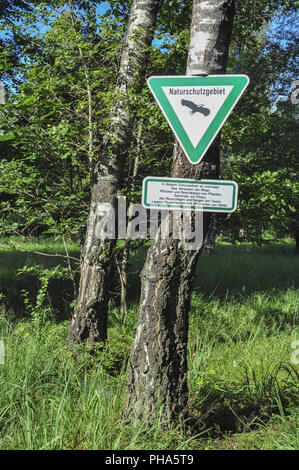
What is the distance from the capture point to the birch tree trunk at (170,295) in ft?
8.77

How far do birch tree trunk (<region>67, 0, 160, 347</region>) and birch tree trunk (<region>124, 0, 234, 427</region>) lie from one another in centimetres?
156

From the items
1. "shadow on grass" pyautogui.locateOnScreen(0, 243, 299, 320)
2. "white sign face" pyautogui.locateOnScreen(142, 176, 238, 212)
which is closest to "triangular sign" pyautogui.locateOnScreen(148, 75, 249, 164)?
"white sign face" pyautogui.locateOnScreen(142, 176, 238, 212)

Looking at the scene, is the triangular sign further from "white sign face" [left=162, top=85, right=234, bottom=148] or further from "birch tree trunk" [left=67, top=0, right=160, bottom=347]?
"birch tree trunk" [left=67, top=0, right=160, bottom=347]

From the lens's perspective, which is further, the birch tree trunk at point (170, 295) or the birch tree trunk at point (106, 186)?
the birch tree trunk at point (106, 186)

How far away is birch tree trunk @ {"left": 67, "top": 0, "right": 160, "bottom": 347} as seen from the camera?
4.25 meters

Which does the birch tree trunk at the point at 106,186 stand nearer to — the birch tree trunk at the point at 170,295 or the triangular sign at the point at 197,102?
the birch tree trunk at the point at 170,295

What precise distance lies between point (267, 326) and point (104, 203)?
295 centimetres

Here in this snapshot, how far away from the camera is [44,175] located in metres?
5.22

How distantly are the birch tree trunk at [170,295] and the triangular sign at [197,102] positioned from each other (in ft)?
0.86

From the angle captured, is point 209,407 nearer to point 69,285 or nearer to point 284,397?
point 284,397

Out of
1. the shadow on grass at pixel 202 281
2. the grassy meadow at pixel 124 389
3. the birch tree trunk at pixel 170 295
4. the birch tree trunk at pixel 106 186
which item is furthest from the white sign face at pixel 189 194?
the shadow on grass at pixel 202 281

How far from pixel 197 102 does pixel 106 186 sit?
2.15m

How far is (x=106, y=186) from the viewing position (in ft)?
14.4

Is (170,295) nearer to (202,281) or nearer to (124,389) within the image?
(124,389)
